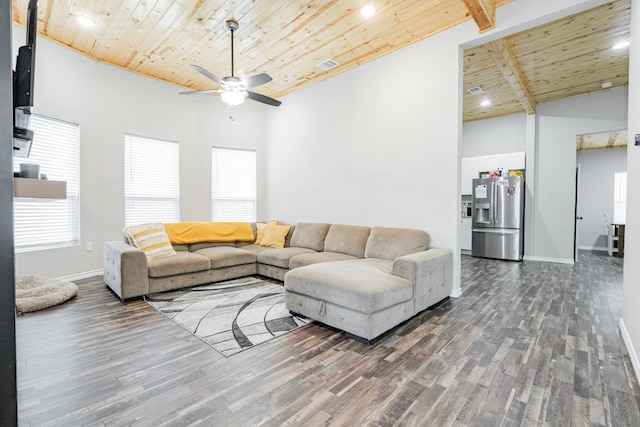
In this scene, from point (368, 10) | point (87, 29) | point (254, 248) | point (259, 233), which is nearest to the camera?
point (368, 10)

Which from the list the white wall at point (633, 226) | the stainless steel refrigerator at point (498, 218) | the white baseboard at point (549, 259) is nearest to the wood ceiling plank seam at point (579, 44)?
the white wall at point (633, 226)

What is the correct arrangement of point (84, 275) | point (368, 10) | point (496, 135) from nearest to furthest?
point (368, 10), point (84, 275), point (496, 135)

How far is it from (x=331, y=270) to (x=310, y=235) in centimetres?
190

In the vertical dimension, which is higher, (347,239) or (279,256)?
(347,239)

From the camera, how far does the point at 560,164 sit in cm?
584

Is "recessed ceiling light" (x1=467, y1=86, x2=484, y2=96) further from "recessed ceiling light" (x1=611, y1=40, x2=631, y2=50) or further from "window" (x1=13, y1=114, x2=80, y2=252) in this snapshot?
"window" (x1=13, y1=114, x2=80, y2=252)

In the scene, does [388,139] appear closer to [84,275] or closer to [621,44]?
[621,44]

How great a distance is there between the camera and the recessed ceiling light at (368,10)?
312 centimetres

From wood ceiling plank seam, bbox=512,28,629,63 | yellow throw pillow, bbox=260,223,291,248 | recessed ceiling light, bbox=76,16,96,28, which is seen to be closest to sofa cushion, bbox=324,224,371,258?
yellow throw pillow, bbox=260,223,291,248

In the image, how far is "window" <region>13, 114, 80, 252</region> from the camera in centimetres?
371

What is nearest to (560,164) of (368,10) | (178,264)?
(368,10)

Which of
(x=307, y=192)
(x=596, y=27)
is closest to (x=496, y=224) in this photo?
(x=596, y=27)

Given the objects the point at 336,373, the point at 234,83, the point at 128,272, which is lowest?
the point at 336,373

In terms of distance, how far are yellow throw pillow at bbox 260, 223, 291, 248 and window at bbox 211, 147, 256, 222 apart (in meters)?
1.07
